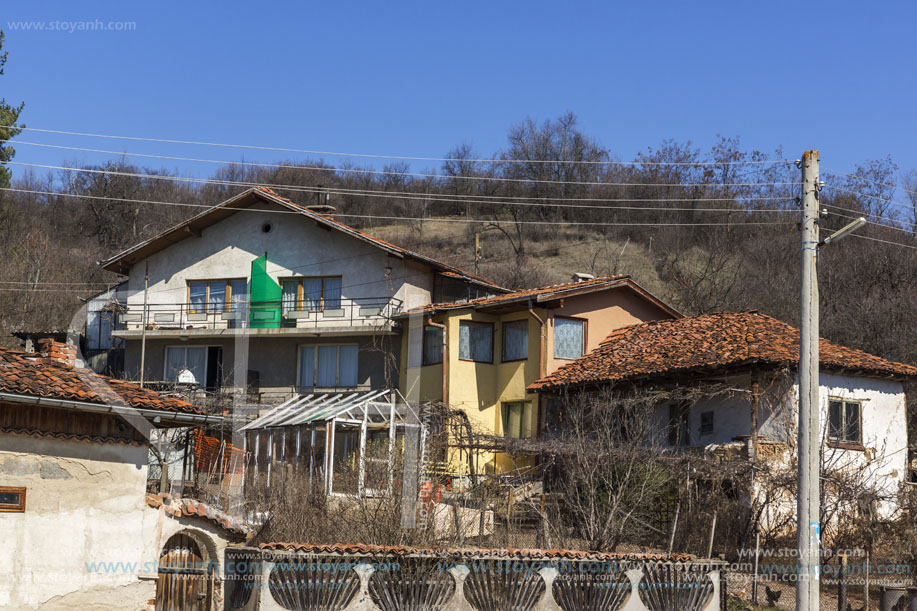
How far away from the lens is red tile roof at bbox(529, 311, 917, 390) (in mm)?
24172

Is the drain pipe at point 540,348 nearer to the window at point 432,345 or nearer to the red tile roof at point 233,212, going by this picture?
the window at point 432,345

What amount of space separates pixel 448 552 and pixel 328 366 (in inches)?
825

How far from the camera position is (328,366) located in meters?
36.1

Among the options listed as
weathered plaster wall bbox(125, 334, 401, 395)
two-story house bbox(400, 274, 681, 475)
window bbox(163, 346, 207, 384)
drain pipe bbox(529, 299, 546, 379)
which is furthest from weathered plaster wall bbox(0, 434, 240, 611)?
window bbox(163, 346, 207, 384)

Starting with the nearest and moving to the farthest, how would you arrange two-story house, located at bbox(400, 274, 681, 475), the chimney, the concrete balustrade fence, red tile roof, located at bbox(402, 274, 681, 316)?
the concrete balustrade fence
the chimney
red tile roof, located at bbox(402, 274, 681, 316)
two-story house, located at bbox(400, 274, 681, 475)

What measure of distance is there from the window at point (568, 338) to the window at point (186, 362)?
14.2 metres

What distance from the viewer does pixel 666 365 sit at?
25.7m

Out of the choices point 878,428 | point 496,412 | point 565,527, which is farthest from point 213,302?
point 878,428

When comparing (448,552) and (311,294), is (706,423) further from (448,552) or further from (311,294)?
(311,294)

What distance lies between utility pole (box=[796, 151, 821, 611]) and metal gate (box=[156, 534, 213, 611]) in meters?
9.56

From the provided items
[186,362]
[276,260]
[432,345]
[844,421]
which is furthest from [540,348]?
[186,362]

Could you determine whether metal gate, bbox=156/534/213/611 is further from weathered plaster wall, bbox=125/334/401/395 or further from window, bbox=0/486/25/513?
weathered plaster wall, bbox=125/334/401/395

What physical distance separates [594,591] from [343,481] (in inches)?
285

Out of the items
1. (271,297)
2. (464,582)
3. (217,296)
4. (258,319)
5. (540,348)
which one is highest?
(217,296)
